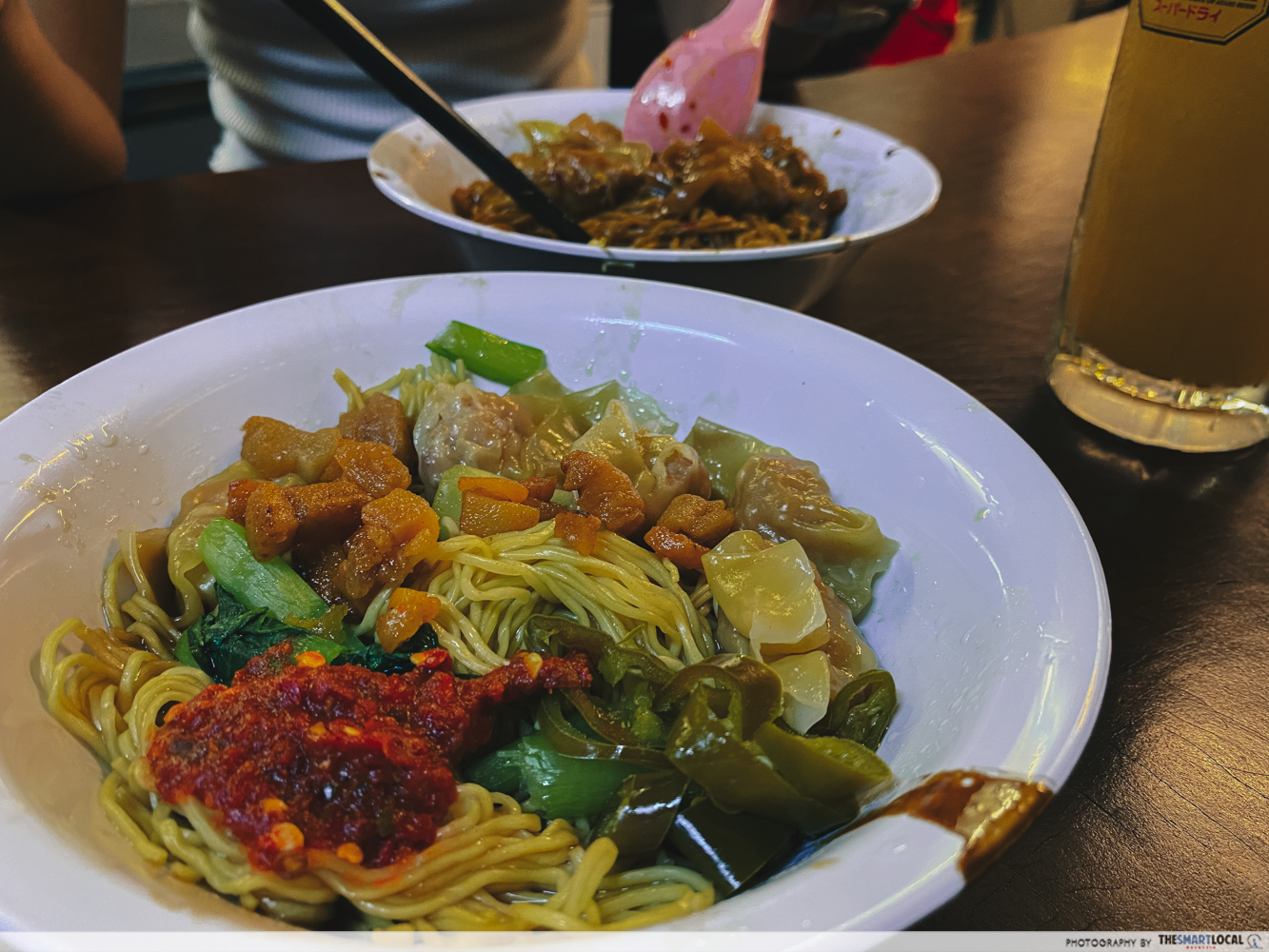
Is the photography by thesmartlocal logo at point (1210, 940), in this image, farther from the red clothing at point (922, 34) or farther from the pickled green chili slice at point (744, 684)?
the red clothing at point (922, 34)

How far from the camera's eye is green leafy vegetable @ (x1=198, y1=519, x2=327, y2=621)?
1.31m

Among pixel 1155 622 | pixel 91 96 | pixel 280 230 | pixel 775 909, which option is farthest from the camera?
pixel 91 96

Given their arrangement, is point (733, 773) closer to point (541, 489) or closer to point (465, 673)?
point (465, 673)

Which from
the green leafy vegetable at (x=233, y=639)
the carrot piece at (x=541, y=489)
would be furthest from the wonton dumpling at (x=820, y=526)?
the green leafy vegetable at (x=233, y=639)

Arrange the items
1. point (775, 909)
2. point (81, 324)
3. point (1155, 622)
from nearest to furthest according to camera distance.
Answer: point (775, 909) → point (1155, 622) → point (81, 324)

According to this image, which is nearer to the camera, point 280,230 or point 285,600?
point 285,600

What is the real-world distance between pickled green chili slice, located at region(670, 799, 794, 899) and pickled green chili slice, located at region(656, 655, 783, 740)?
105 mm

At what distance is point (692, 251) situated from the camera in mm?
1842

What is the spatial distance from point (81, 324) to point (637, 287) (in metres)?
1.42

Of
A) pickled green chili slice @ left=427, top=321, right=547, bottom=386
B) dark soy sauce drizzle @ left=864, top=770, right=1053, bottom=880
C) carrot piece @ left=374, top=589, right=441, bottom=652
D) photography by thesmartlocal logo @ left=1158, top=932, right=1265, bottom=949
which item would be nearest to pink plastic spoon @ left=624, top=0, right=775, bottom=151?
pickled green chili slice @ left=427, top=321, right=547, bottom=386

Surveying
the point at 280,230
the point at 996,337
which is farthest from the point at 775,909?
the point at 280,230

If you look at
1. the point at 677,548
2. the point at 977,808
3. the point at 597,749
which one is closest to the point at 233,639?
the point at 597,749

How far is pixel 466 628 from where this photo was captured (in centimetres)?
134

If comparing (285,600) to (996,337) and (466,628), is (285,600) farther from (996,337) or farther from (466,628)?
(996,337)
